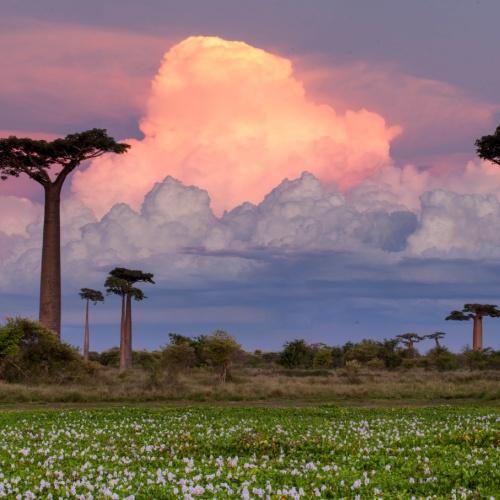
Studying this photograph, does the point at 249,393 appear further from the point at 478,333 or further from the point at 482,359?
the point at 478,333

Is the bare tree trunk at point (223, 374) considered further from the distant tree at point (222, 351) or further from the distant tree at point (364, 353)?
the distant tree at point (364, 353)

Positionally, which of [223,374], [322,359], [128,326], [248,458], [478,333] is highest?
[128,326]

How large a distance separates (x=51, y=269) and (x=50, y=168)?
8.93 metres

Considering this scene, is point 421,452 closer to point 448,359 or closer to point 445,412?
point 445,412

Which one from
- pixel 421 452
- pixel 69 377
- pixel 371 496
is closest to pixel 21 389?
pixel 69 377

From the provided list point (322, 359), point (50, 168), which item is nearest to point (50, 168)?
point (50, 168)

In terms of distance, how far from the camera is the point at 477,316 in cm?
9362

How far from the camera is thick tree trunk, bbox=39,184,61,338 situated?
192 ft

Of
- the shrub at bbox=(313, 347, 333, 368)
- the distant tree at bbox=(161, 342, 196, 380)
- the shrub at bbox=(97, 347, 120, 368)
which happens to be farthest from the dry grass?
the shrub at bbox=(97, 347, 120, 368)

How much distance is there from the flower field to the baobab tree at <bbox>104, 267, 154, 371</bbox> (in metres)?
50.6

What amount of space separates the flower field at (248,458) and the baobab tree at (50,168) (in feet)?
114

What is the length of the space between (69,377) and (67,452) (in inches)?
1496

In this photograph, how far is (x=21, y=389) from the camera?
1629 inches

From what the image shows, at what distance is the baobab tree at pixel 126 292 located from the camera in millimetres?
75250
